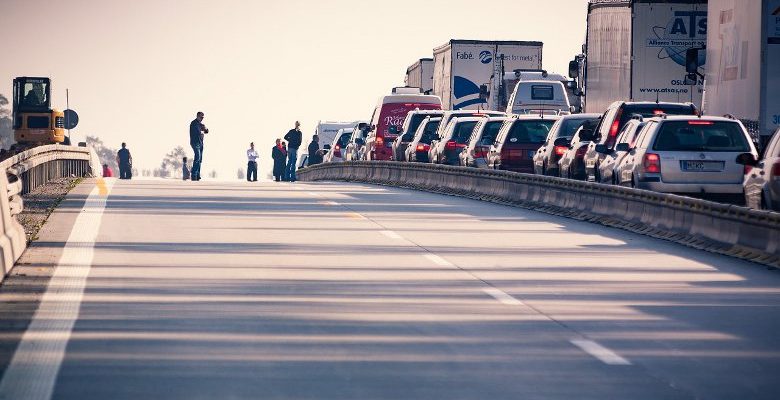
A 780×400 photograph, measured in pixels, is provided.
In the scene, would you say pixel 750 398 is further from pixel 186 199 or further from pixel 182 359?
pixel 186 199

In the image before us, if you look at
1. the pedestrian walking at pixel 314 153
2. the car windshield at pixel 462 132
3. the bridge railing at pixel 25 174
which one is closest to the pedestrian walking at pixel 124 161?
the pedestrian walking at pixel 314 153

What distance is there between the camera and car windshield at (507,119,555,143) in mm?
35688

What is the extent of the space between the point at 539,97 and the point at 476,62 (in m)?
7.59

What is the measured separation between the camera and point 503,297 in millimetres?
13719

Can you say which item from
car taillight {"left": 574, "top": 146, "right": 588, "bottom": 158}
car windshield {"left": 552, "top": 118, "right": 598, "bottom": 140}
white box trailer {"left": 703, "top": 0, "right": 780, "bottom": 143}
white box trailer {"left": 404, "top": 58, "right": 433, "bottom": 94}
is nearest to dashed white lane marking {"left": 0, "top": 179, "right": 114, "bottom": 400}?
white box trailer {"left": 703, "top": 0, "right": 780, "bottom": 143}

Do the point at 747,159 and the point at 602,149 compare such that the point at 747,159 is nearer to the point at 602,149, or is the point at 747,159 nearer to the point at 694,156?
the point at 694,156

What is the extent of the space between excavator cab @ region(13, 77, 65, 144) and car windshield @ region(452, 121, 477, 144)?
22.5 m

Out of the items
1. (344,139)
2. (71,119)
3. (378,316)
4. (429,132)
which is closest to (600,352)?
(378,316)

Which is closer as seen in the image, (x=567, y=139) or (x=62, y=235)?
(x=62, y=235)

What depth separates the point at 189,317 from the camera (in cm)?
1209

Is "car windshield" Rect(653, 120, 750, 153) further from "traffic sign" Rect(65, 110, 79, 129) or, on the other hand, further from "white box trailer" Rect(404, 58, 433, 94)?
"white box trailer" Rect(404, 58, 433, 94)

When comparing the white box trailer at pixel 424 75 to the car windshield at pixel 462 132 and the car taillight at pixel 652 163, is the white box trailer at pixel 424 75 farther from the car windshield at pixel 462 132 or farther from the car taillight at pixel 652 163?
the car taillight at pixel 652 163

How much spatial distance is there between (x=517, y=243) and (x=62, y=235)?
17.3ft

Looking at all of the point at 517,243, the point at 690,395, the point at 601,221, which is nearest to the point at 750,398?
the point at 690,395
